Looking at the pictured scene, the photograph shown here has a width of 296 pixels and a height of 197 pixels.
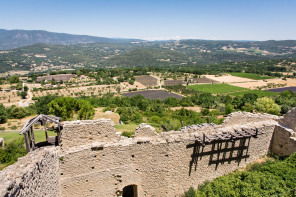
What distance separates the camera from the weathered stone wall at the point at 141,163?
10.2m

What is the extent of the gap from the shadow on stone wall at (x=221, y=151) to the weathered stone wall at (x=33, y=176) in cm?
729

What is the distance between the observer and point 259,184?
9883 millimetres

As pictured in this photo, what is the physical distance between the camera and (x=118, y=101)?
54.1 meters

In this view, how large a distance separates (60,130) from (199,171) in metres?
8.81

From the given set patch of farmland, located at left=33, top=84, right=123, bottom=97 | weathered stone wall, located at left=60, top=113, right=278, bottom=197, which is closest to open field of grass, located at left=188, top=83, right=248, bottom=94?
patch of farmland, located at left=33, top=84, right=123, bottom=97

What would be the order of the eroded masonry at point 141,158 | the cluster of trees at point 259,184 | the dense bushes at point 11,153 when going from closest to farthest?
the cluster of trees at point 259,184, the eroded masonry at point 141,158, the dense bushes at point 11,153

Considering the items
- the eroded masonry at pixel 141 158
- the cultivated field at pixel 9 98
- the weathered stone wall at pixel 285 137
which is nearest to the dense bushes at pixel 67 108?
the eroded masonry at pixel 141 158

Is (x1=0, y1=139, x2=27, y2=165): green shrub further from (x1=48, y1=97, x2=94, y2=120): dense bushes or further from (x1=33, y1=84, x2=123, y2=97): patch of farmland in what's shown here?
(x1=33, y1=84, x2=123, y2=97): patch of farmland

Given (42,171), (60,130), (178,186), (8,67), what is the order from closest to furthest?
(42,171) < (60,130) < (178,186) < (8,67)

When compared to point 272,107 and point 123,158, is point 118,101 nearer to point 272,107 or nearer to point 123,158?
point 272,107

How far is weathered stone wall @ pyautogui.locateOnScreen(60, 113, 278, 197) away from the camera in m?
10.2

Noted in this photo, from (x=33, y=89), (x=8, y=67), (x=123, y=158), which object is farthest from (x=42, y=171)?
(x=8, y=67)

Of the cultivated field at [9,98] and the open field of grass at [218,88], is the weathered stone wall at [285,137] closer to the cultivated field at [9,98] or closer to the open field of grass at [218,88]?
the cultivated field at [9,98]

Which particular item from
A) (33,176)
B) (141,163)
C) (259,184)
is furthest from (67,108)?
(259,184)
